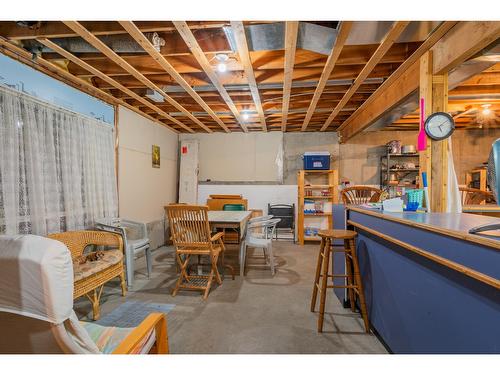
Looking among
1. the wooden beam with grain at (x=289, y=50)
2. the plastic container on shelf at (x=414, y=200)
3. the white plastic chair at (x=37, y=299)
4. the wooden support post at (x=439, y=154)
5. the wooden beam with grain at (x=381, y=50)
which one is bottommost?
the white plastic chair at (x=37, y=299)

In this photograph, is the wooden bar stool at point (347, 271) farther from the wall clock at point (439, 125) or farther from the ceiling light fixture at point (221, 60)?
the ceiling light fixture at point (221, 60)

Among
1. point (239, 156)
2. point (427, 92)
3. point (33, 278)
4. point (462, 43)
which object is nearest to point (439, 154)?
point (427, 92)

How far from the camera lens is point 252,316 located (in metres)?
2.42

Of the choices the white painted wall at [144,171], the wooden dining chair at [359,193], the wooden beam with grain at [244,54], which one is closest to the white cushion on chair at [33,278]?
the wooden beam with grain at [244,54]

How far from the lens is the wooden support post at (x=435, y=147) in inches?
91.8

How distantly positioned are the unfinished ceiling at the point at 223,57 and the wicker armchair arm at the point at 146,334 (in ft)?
6.72

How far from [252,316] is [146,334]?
148 centimetres

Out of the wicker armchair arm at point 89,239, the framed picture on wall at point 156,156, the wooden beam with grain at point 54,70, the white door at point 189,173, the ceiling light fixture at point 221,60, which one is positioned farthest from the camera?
the white door at point 189,173

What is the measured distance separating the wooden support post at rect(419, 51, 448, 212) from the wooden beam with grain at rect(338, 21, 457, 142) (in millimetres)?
176

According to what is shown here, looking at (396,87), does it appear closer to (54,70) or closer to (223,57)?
(223,57)

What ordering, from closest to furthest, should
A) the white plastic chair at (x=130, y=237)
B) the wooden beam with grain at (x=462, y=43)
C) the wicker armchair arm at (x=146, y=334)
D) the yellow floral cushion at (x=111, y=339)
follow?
the wicker armchair arm at (x=146, y=334) < the yellow floral cushion at (x=111, y=339) < the wooden beam with grain at (x=462, y=43) < the white plastic chair at (x=130, y=237)

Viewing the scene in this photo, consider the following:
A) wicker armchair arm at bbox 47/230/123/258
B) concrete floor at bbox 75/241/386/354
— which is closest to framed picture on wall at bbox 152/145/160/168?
concrete floor at bbox 75/241/386/354

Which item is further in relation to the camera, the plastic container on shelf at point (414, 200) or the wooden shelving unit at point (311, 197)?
the wooden shelving unit at point (311, 197)

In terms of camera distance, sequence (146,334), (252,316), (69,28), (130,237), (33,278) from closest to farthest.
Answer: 1. (33,278)
2. (146,334)
3. (69,28)
4. (252,316)
5. (130,237)
